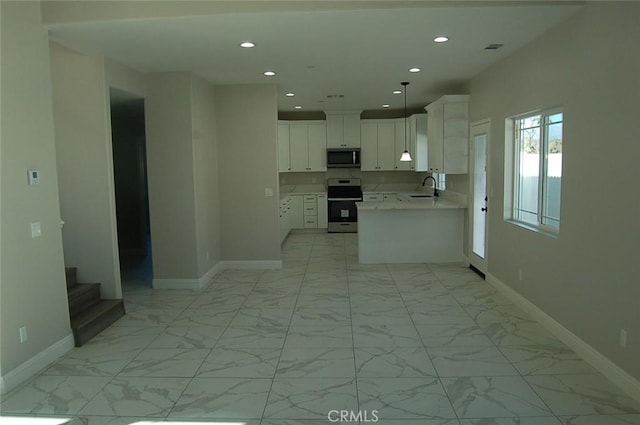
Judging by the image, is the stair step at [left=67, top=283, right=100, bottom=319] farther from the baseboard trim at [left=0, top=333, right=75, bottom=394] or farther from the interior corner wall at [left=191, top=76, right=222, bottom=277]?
the interior corner wall at [left=191, top=76, right=222, bottom=277]

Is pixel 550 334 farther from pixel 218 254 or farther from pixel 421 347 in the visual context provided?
pixel 218 254

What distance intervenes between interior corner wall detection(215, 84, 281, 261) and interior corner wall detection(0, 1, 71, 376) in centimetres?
294

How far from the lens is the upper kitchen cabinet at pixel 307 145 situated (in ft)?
32.0

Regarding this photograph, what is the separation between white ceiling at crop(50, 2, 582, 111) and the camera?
136 inches

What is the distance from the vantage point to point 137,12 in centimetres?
347

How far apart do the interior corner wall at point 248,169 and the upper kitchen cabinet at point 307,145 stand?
3401 millimetres

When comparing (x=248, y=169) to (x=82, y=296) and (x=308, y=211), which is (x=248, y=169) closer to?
(x=82, y=296)

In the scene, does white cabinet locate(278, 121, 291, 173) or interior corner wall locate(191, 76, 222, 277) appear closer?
interior corner wall locate(191, 76, 222, 277)

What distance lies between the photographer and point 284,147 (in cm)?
984

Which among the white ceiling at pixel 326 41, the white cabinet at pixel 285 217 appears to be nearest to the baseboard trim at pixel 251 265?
the white cabinet at pixel 285 217

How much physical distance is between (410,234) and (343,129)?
363 cm

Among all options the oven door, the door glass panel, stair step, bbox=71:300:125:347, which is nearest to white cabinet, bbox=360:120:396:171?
the oven door

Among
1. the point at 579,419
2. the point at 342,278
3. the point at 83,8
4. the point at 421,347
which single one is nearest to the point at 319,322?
the point at 421,347

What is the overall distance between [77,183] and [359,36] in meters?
3.13
